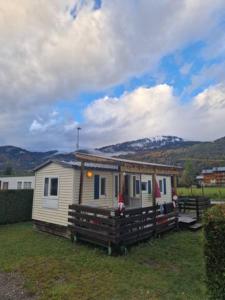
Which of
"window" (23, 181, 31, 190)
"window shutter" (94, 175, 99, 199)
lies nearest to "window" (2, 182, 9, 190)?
"window" (23, 181, 31, 190)

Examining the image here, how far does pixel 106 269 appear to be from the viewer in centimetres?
639

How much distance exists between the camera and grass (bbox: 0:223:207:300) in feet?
16.5

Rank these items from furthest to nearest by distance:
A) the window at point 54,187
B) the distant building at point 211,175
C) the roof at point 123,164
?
the distant building at point 211,175 → the window at point 54,187 → the roof at point 123,164

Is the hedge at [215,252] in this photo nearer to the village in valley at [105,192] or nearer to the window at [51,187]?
the village in valley at [105,192]

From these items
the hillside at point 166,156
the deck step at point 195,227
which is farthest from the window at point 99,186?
the hillside at point 166,156

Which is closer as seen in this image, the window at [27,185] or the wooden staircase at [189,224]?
the wooden staircase at [189,224]

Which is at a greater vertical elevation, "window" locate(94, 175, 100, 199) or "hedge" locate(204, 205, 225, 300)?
"window" locate(94, 175, 100, 199)

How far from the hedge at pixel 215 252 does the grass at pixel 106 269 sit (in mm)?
1538

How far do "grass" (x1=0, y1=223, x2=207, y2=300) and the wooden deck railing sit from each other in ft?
1.22

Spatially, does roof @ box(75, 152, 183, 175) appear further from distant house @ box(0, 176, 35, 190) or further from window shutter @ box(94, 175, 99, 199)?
distant house @ box(0, 176, 35, 190)

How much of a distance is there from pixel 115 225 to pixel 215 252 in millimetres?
4541

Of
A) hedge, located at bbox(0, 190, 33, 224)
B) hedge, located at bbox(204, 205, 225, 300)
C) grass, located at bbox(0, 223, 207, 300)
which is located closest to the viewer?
hedge, located at bbox(204, 205, 225, 300)

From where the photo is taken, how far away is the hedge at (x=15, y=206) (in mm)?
14195

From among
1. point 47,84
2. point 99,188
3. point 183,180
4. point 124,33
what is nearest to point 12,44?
point 47,84
